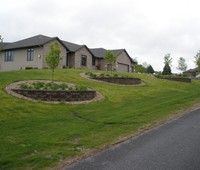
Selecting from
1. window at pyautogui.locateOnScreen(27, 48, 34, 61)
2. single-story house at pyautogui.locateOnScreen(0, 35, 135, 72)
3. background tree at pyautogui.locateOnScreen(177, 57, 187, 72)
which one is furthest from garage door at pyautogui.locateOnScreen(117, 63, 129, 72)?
background tree at pyautogui.locateOnScreen(177, 57, 187, 72)

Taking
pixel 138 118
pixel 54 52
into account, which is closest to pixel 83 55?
pixel 54 52

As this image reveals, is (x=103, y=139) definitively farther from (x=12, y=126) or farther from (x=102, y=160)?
(x=12, y=126)

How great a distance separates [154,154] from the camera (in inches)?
291

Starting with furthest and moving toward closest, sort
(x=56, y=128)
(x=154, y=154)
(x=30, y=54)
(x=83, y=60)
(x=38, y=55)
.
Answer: (x=83, y=60) < (x=30, y=54) < (x=38, y=55) < (x=56, y=128) < (x=154, y=154)

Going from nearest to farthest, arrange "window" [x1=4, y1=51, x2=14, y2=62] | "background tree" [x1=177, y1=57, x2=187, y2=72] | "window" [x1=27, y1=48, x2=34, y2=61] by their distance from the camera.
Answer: "window" [x1=27, y1=48, x2=34, y2=61] → "window" [x1=4, y1=51, x2=14, y2=62] → "background tree" [x1=177, y1=57, x2=187, y2=72]

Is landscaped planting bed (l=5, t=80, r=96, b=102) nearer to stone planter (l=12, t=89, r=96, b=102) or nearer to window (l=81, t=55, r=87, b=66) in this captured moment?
stone planter (l=12, t=89, r=96, b=102)

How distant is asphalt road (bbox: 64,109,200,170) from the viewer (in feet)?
21.5

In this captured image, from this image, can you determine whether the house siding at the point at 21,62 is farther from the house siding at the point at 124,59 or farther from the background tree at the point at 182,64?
the background tree at the point at 182,64

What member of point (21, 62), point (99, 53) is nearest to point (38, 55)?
point (21, 62)

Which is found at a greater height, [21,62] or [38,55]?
[38,55]

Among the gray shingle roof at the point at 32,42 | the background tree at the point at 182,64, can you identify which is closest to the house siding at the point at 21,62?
the gray shingle roof at the point at 32,42

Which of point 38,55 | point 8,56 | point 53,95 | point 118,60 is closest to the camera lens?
point 53,95

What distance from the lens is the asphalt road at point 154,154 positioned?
6.55 meters

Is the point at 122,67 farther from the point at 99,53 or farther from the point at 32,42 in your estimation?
the point at 32,42
